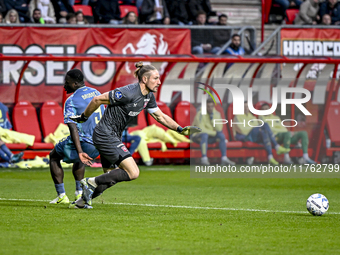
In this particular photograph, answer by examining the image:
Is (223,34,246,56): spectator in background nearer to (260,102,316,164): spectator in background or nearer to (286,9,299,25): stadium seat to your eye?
(260,102,316,164): spectator in background

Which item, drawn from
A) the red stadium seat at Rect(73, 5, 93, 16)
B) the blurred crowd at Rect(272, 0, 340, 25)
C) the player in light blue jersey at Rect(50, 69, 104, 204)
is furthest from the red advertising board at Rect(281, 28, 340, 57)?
the player in light blue jersey at Rect(50, 69, 104, 204)

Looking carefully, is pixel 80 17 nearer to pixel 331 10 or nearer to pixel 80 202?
pixel 331 10

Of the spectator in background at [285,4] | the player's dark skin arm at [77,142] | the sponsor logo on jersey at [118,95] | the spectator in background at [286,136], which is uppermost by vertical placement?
the sponsor logo on jersey at [118,95]

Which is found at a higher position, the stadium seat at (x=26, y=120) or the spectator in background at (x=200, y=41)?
the spectator in background at (x=200, y=41)

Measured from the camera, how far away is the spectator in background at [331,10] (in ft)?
65.3

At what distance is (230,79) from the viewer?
14.8 metres

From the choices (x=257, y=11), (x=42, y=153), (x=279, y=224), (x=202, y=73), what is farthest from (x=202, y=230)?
(x=257, y=11)

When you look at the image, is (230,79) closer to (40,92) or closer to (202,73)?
(202,73)

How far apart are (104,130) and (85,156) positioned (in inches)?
15.1

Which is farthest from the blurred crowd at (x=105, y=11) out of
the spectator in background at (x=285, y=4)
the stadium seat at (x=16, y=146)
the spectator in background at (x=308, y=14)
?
the stadium seat at (x=16, y=146)

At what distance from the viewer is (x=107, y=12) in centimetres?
1728

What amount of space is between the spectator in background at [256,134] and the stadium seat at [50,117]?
415 cm

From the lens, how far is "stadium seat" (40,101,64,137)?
14.5 m

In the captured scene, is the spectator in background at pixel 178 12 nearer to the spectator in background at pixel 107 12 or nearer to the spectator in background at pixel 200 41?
the spectator in background at pixel 200 41
